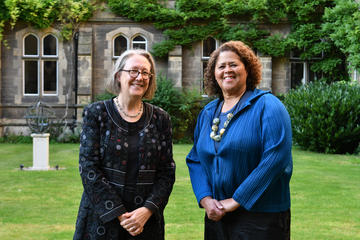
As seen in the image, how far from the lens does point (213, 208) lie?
9.53 feet

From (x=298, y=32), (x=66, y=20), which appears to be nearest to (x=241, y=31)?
(x=298, y=32)

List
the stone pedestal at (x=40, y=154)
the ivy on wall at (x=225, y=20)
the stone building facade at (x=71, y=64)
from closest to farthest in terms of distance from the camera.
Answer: the stone pedestal at (x=40, y=154) < the ivy on wall at (x=225, y=20) < the stone building facade at (x=71, y=64)

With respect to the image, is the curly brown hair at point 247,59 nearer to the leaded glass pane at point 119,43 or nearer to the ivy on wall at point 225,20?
the ivy on wall at point 225,20

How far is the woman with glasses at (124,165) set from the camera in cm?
288

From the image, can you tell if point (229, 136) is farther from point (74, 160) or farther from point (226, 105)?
point (74, 160)

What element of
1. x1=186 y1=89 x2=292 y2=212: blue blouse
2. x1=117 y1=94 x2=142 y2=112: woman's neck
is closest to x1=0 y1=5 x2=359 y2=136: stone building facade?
x1=117 y1=94 x2=142 y2=112: woman's neck

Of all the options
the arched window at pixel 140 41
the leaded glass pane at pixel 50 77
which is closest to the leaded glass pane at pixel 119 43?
the arched window at pixel 140 41

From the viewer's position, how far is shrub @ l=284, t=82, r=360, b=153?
1342 centimetres

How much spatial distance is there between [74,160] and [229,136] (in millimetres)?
9015

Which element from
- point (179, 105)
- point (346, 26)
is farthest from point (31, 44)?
point (346, 26)

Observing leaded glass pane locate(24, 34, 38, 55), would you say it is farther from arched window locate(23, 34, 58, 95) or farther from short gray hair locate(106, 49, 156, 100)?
short gray hair locate(106, 49, 156, 100)

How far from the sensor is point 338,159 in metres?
12.3

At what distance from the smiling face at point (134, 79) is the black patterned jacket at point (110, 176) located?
168mm

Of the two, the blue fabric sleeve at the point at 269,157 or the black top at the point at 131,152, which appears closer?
the blue fabric sleeve at the point at 269,157
